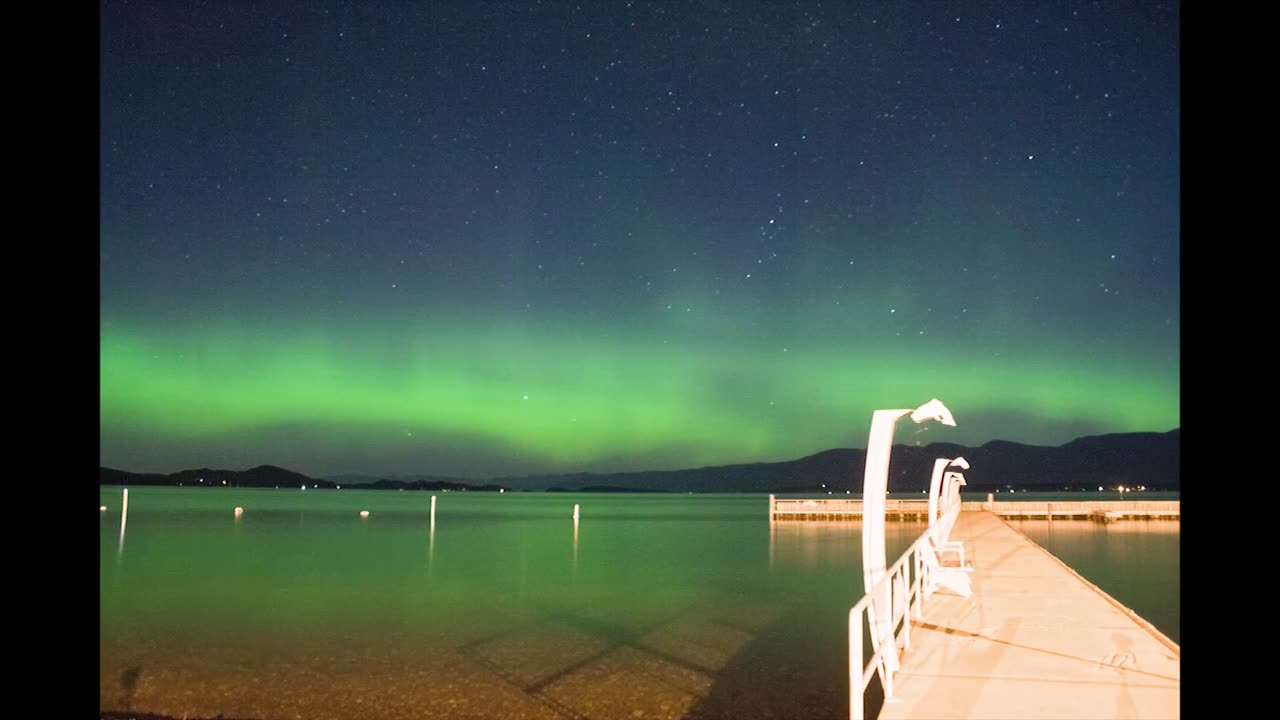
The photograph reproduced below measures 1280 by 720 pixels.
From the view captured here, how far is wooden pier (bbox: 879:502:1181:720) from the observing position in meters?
6.48

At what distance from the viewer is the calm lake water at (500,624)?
1291cm

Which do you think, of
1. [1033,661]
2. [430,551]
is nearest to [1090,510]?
[430,551]

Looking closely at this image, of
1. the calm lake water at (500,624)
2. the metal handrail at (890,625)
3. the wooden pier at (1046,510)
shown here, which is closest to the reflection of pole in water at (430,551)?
the calm lake water at (500,624)

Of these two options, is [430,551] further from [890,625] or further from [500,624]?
[890,625]

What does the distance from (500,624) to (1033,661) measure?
1515 cm

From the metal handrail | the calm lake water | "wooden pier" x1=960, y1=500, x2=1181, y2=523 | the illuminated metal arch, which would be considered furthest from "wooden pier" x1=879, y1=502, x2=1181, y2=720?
"wooden pier" x1=960, y1=500, x2=1181, y2=523

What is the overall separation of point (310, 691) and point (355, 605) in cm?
1065

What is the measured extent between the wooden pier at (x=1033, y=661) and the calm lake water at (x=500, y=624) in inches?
117

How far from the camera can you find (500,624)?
21156 millimetres

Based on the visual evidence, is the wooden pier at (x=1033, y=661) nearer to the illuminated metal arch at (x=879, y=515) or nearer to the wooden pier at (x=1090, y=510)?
the illuminated metal arch at (x=879, y=515)

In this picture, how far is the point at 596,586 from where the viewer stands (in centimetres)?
2936
